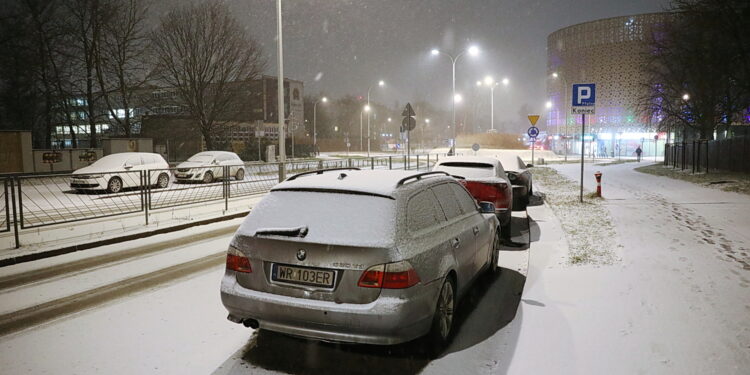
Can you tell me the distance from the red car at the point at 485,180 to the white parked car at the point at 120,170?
7.58 meters

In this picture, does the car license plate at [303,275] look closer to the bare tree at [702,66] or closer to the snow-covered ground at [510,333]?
the snow-covered ground at [510,333]

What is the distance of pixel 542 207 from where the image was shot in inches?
585

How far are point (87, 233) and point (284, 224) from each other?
26.6 ft

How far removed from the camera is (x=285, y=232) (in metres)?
4.12

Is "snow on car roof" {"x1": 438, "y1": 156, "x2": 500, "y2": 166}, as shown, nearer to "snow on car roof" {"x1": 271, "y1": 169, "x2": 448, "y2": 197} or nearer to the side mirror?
the side mirror

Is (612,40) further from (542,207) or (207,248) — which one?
(207,248)

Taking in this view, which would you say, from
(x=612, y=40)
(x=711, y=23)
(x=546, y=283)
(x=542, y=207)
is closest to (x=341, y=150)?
(x=612, y=40)

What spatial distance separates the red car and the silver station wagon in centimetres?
564

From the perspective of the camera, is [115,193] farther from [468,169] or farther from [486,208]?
[486,208]

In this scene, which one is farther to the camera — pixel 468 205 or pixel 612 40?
pixel 612 40

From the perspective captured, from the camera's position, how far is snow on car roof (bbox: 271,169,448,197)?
4395 mm

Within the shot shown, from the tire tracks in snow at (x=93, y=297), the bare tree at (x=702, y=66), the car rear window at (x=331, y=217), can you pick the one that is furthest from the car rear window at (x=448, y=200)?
the bare tree at (x=702, y=66)

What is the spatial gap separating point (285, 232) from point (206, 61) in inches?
1450

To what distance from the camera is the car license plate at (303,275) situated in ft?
13.0
